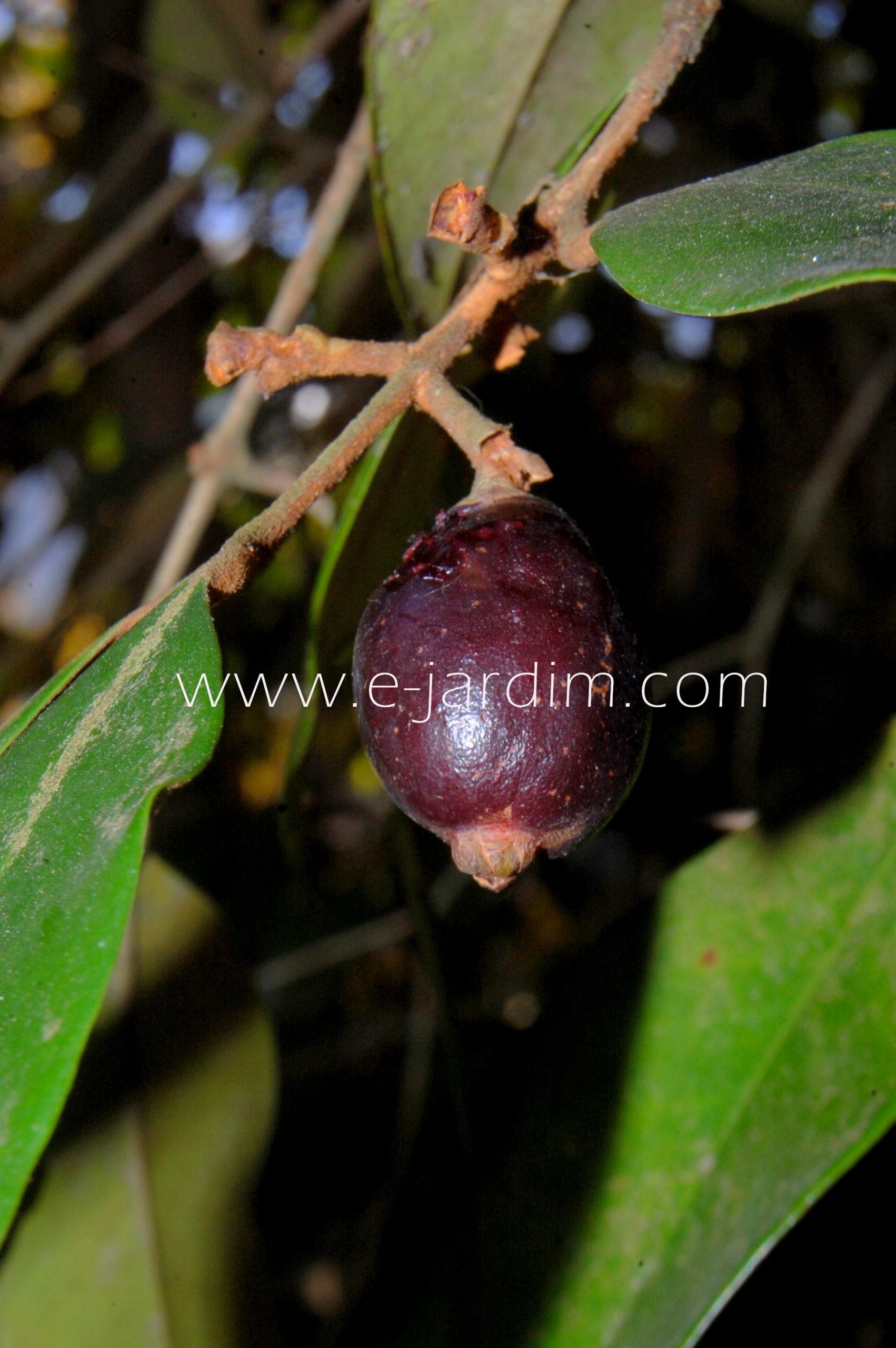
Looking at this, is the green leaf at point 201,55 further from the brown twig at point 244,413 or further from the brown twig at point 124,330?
the brown twig at point 244,413

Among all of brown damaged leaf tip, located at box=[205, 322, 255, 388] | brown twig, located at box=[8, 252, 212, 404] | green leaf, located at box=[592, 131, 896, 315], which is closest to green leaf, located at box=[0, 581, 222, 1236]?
brown damaged leaf tip, located at box=[205, 322, 255, 388]

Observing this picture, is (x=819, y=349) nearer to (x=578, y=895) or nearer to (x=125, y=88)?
(x=578, y=895)

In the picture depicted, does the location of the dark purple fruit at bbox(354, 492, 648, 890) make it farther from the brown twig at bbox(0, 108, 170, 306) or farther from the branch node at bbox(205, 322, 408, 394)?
the brown twig at bbox(0, 108, 170, 306)

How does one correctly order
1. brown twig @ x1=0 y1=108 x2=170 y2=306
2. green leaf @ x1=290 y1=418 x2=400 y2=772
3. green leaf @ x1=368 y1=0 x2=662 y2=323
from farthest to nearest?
brown twig @ x1=0 y1=108 x2=170 y2=306
green leaf @ x1=368 y1=0 x2=662 y2=323
green leaf @ x1=290 y1=418 x2=400 y2=772

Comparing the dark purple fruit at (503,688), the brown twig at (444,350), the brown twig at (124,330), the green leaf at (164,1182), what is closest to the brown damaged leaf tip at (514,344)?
the brown twig at (444,350)

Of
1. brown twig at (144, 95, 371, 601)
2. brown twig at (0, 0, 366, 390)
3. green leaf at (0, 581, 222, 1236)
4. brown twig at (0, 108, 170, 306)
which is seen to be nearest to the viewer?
green leaf at (0, 581, 222, 1236)

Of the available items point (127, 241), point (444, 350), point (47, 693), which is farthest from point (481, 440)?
point (127, 241)
